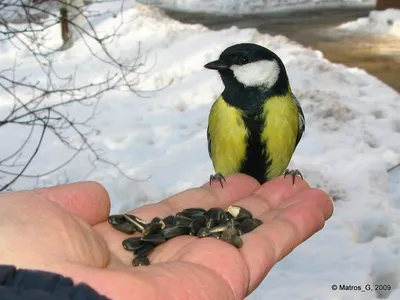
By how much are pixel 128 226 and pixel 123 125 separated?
328 cm

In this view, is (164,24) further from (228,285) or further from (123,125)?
(228,285)

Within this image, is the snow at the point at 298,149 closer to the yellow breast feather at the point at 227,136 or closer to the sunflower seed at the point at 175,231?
the yellow breast feather at the point at 227,136

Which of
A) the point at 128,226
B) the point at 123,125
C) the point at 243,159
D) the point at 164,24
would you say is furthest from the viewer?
the point at 164,24

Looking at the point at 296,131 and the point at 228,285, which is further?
the point at 296,131

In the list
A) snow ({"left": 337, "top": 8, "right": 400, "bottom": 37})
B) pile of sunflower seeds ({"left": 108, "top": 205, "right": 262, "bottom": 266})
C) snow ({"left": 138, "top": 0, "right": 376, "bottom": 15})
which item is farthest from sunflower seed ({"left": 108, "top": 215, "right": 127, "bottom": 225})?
snow ({"left": 138, "top": 0, "right": 376, "bottom": 15})

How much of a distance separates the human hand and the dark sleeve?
0.03 metres

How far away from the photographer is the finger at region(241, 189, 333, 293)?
1.49m

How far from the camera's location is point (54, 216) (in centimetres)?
137

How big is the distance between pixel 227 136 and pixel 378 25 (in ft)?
21.8

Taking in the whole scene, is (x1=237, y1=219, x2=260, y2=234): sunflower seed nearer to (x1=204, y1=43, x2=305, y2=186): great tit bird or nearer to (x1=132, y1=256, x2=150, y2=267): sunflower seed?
(x1=132, y1=256, x2=150, y2=267): sunflower seed

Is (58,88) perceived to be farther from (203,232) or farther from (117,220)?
(203,232)

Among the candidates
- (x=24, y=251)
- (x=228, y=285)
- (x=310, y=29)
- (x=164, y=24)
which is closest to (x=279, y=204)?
(x=228, y=285)

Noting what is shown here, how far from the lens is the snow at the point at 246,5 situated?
1056cm

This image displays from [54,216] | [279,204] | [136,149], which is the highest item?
[54,216]
